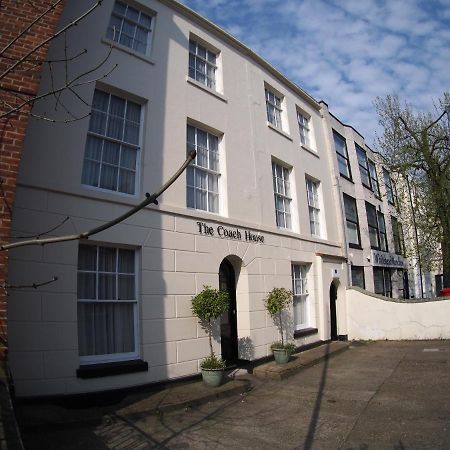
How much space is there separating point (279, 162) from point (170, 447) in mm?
9631

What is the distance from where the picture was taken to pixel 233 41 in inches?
482

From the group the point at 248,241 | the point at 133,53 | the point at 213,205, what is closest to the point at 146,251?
the point at 213,205

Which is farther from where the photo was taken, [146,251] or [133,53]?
[133,53]

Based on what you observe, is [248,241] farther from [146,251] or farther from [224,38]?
[224,38]

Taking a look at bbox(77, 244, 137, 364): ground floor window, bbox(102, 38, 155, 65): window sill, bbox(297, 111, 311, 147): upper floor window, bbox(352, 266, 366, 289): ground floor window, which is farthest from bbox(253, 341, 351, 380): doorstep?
bbox(102, 38, 155, 65): window sill

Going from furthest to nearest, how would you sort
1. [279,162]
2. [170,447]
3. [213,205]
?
[279,162] < [213,205] < [170,447]

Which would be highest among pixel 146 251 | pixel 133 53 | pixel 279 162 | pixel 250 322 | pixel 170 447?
pixel 133 53

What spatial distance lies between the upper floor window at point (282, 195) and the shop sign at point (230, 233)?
1.88 meters

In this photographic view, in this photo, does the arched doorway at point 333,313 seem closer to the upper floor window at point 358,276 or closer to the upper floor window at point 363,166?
the upper floor window at point 358,276

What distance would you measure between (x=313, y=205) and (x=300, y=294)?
364 centimetres

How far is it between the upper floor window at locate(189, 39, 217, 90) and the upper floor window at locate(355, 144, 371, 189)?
446 inches

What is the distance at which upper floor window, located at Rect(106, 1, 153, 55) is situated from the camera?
9258 mm

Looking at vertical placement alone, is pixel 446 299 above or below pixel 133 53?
below

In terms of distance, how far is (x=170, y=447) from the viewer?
5469 millimetres
